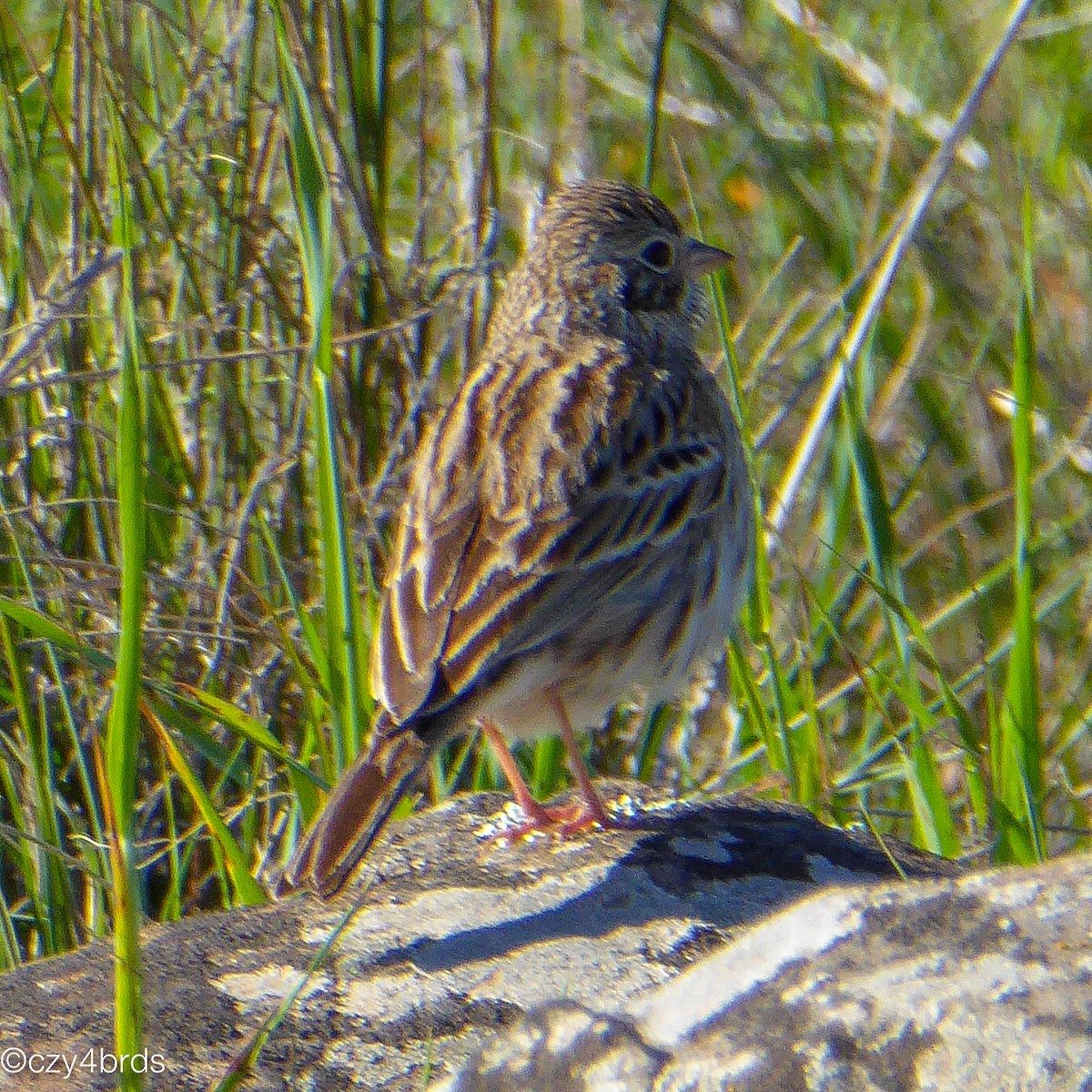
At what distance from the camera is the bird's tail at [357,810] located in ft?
9.99

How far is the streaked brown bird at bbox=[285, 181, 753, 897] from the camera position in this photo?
133 inches

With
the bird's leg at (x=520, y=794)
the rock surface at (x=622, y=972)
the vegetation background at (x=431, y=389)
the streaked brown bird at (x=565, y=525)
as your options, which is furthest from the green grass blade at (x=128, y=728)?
the bird's leg at (x=520, y=794)

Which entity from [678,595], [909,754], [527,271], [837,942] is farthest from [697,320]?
[837,942]

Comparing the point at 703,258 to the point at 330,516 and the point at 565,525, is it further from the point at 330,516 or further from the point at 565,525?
the point at 330,516

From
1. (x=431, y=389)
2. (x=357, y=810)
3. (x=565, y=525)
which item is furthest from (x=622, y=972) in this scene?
(x=431, y=389)

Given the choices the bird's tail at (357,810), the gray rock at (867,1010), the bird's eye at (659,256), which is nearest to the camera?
the gray rock at (867,1010)

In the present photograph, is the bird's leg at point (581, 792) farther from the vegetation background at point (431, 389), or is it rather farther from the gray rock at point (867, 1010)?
the gray rock at point (867, 1010)

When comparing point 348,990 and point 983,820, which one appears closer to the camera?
point 348,990

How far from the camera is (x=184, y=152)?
4562 mm

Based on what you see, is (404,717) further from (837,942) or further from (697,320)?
(697,320)

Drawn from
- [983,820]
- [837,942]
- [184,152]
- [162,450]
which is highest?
[184,152]

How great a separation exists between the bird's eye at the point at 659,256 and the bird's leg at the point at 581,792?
1.33 m

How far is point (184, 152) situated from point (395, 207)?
1.76 metres

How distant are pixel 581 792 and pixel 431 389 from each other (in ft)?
4.49
